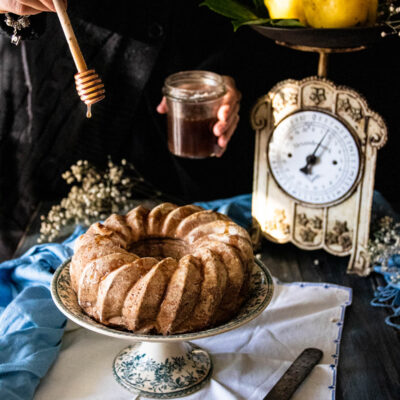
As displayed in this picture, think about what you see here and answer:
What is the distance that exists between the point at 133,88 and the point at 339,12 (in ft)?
2.71

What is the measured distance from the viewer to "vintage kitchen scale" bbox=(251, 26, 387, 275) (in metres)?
1.69

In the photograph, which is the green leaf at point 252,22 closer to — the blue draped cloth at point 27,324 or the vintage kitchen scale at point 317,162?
the vintage kitchen scale at point 317,162

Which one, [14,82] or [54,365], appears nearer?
[54,365]

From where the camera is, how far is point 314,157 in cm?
175

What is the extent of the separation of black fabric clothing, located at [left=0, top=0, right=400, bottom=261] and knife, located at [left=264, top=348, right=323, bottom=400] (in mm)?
1040

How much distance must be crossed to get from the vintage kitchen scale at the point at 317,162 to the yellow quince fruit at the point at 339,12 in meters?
0.07

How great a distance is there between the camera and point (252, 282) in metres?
1.39

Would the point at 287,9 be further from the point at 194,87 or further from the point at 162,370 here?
the point at 162,370

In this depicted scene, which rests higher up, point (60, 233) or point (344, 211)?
point (344, 211)

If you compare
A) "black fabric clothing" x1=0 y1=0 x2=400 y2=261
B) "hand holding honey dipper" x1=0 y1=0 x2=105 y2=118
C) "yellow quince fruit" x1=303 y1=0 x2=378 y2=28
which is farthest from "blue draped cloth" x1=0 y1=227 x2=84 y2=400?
"yellow quince fruit" x1=303 y1=0 x2=378 y2=28

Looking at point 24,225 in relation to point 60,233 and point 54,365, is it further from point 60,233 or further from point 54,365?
point 54,365

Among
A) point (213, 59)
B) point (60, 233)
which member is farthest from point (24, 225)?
point (213, 59)

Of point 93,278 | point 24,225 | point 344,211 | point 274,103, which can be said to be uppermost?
point 274,103

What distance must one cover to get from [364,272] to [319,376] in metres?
0.53
